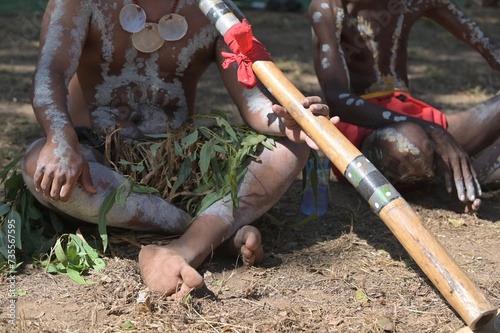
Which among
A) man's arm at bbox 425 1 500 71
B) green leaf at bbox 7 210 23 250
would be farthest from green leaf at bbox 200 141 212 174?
man's arm at bbox 425 1 500 71

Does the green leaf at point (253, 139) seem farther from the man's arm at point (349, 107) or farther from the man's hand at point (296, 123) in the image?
the man's arm at point (349, 107)

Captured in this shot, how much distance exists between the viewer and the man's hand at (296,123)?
2640mm

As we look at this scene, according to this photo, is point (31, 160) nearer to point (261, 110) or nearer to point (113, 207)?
point (113, 207)

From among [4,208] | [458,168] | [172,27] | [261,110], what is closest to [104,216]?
[4,208]

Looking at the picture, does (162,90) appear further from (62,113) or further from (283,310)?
(283,310)

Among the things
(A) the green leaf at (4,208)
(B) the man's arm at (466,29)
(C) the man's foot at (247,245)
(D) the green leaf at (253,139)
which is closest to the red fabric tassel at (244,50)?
(D) the green leaf at (253,139)

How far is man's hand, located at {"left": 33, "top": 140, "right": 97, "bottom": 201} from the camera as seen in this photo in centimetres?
262

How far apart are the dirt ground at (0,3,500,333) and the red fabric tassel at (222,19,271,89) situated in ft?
2.30

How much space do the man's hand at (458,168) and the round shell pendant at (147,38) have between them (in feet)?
4.10

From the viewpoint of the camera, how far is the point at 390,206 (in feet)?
8.06

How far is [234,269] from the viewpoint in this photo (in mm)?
2891

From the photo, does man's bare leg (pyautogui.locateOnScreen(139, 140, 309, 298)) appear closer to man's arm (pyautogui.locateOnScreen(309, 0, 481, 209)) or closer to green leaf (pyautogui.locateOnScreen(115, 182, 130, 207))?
green leaf (pyautogui.locateOnScreen(115, 182, 130, 207))

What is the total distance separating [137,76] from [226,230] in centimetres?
78

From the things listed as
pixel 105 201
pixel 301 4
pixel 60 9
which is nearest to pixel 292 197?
pixel 105 201
